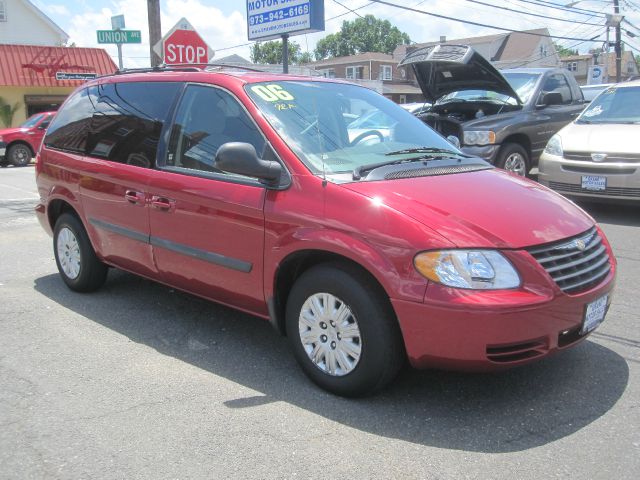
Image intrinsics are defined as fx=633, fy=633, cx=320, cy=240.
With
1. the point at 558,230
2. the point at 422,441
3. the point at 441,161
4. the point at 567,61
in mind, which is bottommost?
the point at 422,441

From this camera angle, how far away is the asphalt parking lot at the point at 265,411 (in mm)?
2863

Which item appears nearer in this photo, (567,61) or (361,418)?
(361,418)

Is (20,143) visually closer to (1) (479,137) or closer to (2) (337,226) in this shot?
(1) (479,137)

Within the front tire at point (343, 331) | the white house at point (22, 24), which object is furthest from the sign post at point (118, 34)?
the white house at point (22, 24)

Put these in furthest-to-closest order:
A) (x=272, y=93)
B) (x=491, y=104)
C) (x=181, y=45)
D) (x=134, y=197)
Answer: (x=181, y=45) → (x=491, y=104) → (x=134, y=197) → (x=272, y=93)

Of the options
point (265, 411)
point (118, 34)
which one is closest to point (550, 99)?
point (265, 411)

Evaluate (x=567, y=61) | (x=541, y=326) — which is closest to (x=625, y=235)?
(x=541, y=326)

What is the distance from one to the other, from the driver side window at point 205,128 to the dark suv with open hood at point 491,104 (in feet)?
17.1

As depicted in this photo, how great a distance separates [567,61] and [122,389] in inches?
2694

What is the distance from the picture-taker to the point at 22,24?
1171 inches

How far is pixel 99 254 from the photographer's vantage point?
16.6ft

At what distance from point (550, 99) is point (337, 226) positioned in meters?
7.44

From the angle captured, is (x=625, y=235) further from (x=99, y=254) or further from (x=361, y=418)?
(x=99, y=254)

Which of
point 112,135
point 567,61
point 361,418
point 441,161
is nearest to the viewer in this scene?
point 361,418
